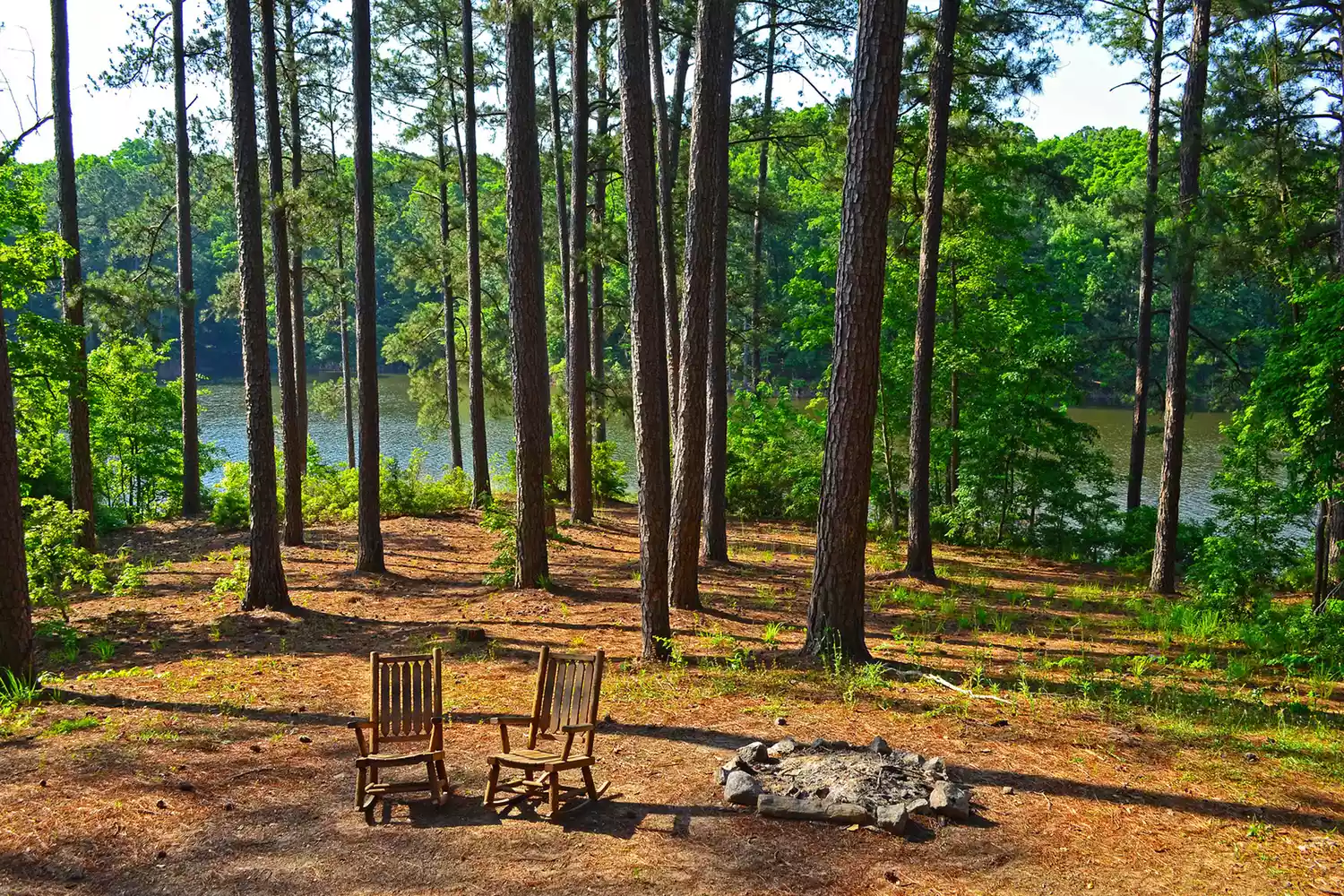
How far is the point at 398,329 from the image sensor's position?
81.8 ft

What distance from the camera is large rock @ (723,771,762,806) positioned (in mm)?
5570

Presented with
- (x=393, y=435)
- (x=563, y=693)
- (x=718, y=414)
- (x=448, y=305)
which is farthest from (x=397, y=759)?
(x=393, y=435)

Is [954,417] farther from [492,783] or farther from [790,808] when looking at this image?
[492,783]

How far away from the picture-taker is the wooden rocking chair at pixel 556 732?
18.3 feet

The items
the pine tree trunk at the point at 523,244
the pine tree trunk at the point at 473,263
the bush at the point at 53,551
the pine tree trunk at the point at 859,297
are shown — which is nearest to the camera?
the pine tree trunk at the point at 859,297

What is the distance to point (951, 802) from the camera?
5.33m

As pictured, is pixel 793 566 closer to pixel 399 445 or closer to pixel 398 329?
pixel 398 329

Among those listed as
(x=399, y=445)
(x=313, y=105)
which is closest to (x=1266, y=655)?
(x=313, y=105)

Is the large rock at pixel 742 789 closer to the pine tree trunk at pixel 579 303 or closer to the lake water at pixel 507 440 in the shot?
the pine tree trunk at pixel 579 303

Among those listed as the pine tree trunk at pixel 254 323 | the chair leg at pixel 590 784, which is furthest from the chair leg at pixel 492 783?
the pine tree trunk at pixel 254 323

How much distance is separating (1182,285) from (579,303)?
9903mm

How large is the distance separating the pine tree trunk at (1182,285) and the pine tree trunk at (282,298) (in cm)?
1290

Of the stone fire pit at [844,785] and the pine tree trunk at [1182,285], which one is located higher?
the pine tree trunk at [1182,285]

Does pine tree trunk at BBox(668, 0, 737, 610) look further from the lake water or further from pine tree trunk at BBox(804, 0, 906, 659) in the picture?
the lake water
